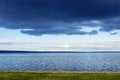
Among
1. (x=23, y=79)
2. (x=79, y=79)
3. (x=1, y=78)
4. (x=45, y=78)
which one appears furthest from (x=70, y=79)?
(x=1, y=78)

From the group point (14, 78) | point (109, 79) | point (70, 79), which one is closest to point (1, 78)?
point (14, 78)

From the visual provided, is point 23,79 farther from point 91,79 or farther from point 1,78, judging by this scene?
point 91,79

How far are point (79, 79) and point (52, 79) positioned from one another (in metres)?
3.18

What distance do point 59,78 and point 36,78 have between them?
109 inches

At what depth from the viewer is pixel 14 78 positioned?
29672mm

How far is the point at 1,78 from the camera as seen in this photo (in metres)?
29.6

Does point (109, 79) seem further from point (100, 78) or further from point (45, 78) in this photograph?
point (45, 78)

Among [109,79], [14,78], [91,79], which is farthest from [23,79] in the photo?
[109,79]

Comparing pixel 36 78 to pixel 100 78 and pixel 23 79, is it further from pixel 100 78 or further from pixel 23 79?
pixel 100 78

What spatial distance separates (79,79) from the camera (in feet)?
95.1

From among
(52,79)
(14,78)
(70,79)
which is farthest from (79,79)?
(14,78)

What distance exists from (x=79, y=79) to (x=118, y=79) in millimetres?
4596

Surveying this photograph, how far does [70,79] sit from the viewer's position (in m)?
29.0

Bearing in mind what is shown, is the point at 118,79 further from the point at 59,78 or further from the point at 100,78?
Answer: the point at 59,78
